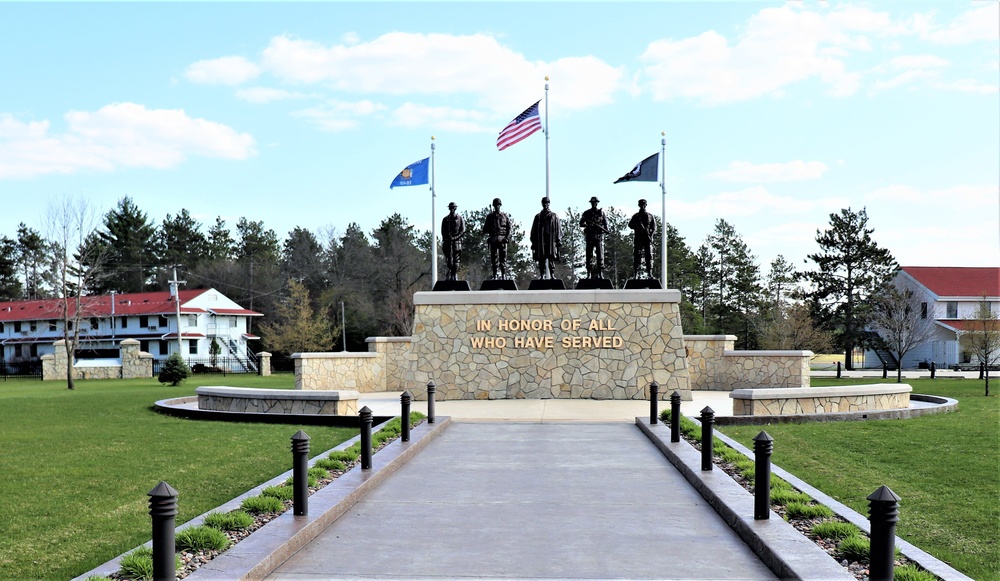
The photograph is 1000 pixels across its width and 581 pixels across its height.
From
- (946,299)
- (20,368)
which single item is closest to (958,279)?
(946,299)

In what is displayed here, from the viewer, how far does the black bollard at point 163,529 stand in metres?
5.07

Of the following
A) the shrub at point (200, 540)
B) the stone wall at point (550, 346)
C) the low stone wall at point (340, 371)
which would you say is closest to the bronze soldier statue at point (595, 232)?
the stone wall at point (550, 346)

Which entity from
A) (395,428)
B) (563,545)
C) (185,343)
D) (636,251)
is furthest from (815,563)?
(185,343)

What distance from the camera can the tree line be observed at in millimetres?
55719

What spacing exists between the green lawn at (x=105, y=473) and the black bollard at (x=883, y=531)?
5.68 m

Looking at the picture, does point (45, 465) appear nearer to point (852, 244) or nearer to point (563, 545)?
point (563, 545)

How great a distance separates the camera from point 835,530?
6.79m

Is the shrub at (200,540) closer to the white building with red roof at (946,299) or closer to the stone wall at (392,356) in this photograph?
the stone wall at (392,356)

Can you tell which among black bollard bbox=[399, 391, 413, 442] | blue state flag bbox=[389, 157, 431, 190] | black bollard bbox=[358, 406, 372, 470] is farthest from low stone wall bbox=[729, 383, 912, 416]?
blue state flag bbox=[389, 157, 431, 190]

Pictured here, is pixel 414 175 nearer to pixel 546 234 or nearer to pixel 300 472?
pixel 546 234

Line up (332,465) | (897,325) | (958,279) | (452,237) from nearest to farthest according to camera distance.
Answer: (332,465)
(452,237)
(897,325)
(958,279)

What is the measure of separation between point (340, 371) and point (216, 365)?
32037 millimetres

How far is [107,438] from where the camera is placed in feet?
46.2

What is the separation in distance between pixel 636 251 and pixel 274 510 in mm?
16476
